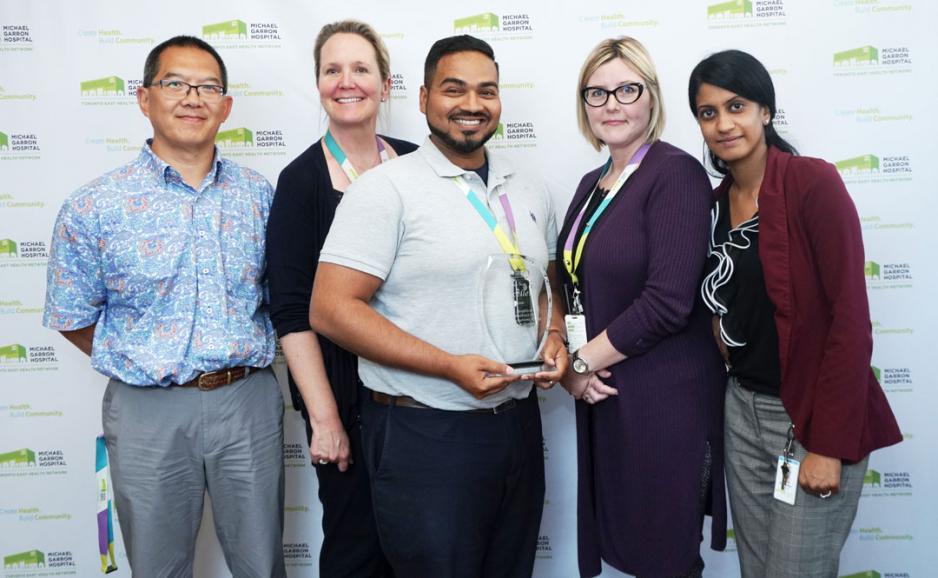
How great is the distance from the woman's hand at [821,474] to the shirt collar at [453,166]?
0.93 m

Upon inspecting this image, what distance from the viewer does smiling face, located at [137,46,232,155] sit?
175cm

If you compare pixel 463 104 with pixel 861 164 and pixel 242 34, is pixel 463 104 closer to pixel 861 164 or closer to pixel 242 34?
pixel 242 34

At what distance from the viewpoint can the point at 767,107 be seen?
1595 millimetres

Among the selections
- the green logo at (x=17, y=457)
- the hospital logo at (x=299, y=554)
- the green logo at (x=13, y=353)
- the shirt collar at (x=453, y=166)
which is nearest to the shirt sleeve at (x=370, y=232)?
the shirt collar at (x=453, y=166)

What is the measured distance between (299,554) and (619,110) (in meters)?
2.03

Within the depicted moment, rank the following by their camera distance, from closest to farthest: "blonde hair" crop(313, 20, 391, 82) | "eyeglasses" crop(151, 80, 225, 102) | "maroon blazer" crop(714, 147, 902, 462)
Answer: "maroon blazer" crop(714, 147, 902, 462), "eyeglasses" crop(151, 80, 225, 102), "blonde hair" crop(313, 20, 391, 82)

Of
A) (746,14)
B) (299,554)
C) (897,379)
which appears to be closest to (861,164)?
(746,14)

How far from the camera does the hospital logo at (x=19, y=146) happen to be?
2445 millimetres

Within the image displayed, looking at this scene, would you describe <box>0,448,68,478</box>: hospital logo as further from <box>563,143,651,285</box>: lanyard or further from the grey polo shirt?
<box>563,143,651,285</box>: lanyard

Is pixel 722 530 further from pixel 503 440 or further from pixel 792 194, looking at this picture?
pixel 792 194

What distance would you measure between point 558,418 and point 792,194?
4.39 feet

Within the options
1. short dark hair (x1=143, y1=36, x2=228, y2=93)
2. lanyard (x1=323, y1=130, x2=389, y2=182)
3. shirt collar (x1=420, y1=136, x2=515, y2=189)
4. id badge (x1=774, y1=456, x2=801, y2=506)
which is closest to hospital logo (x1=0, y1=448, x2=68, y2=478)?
short dark hair (x1=143, y1=36, x2=228, y2=93)

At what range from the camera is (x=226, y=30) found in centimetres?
242

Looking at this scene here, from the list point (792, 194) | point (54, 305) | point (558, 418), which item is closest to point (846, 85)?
point (792, 194)
